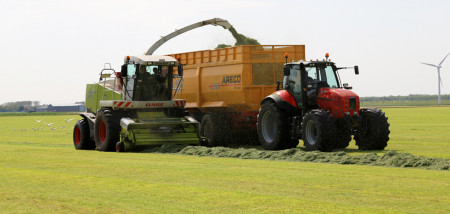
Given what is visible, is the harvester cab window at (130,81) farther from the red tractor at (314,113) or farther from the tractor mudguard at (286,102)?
the tractor mudguard at (286,102)

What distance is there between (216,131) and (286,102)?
12.0 feet

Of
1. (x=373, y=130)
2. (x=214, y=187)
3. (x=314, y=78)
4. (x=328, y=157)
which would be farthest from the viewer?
(x=314, y=78)

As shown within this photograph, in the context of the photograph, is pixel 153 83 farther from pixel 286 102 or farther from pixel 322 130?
pixel 322 130

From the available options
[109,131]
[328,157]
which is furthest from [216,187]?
[109,131]

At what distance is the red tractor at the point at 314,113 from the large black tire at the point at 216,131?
253 centimetres

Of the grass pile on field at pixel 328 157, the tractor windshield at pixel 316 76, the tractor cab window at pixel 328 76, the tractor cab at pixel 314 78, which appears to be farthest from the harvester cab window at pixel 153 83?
the tractor cab window at pixel 328 76

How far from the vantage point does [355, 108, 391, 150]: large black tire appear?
59.8 feet

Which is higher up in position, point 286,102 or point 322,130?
point 286,102

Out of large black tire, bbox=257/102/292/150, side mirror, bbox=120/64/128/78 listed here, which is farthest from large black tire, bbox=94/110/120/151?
large black tire, bbox=257/102/292/150

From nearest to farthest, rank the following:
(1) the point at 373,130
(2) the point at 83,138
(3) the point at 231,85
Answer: (1) the point at 373,130
(3) the point at 231,85
(2) the point at 83,138

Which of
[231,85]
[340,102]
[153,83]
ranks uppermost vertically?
[153,83]

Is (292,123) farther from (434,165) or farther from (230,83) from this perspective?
(434,165)

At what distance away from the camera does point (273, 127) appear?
63.8 feet

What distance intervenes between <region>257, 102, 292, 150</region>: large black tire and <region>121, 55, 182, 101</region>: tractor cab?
354 centimetres
